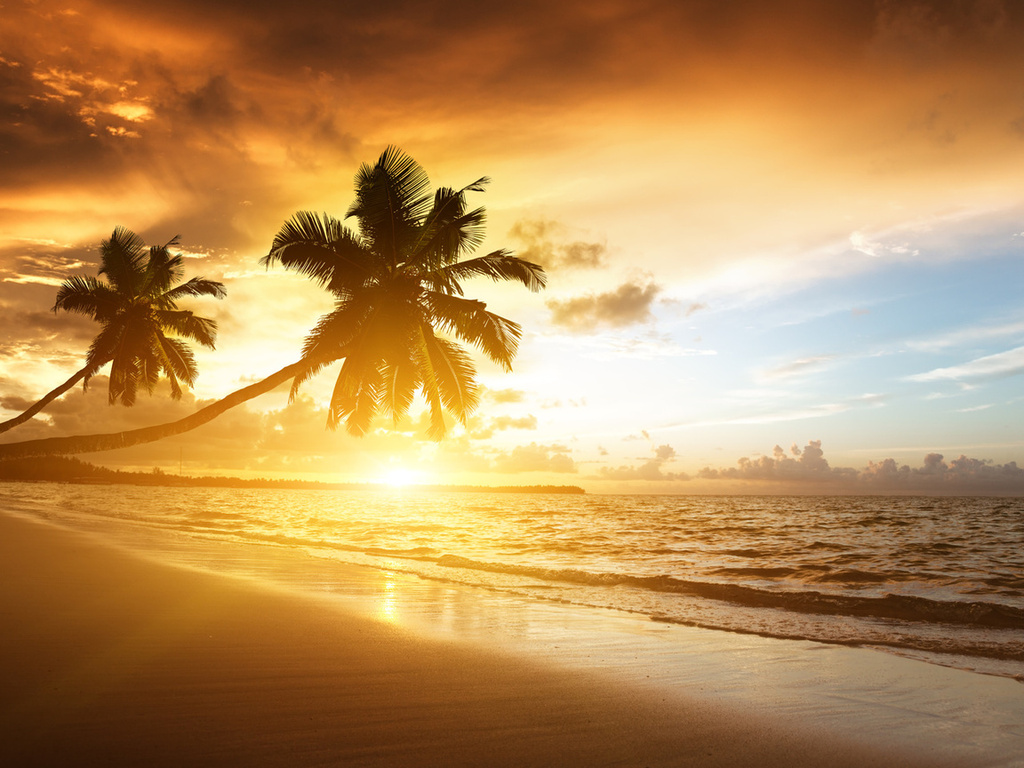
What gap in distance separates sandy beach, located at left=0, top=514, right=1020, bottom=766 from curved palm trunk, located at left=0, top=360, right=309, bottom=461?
1.70 metres

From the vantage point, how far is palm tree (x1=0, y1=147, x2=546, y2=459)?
15.0 m

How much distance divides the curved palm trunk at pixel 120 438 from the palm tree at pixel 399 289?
4059 millimetres

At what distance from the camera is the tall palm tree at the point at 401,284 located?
15078 millimetres

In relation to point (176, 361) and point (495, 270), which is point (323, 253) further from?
point (176, 361)

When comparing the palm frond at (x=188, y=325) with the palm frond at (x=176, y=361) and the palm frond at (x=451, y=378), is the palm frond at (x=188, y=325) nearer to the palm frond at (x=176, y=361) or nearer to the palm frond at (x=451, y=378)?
the palm frond at (x=176, y=361)

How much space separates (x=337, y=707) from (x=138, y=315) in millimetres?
25508

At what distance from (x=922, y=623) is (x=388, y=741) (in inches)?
333

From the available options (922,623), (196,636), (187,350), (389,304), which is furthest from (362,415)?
(187,350)

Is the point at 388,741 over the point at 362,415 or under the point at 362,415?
under

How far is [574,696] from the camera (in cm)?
453

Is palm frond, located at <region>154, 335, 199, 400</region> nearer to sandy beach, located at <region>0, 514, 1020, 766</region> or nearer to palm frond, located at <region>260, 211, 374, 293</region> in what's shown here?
palm frond, located at <region>260, 211, 374, 293</region>

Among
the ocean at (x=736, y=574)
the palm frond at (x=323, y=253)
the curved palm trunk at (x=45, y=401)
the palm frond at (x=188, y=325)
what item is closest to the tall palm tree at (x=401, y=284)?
the palm frond at (x=323, y=253)

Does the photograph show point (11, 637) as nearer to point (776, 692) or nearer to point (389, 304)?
point (776, 692)

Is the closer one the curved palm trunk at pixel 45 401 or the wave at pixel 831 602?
the wave at pixel 831 602
